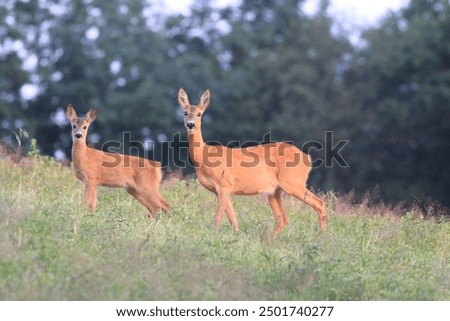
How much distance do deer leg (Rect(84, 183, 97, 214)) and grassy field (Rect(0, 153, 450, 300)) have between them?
18 centimetres

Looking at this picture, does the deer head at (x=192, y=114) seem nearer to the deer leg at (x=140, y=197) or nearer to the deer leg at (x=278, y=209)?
the deer leg at (x=140, y=197)

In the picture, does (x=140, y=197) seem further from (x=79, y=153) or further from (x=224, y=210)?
(x=224, y=210)

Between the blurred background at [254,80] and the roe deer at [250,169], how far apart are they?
19433 mm

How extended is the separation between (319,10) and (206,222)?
34.5 meters

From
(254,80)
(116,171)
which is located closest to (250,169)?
(116,171)

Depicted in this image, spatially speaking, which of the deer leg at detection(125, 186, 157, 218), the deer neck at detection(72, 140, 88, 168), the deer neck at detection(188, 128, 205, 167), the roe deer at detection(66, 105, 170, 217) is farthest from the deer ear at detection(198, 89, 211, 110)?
the deer neck at detection(72, 140, 88, 168)

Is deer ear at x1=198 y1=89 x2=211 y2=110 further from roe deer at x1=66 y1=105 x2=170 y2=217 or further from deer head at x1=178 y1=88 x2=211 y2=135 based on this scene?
roe deer at x1=66 y1=105 x2=170 y2=217

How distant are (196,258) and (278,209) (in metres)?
3.66

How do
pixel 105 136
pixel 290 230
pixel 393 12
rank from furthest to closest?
pixel 393 12 → pixel 105 136 → pixel 290 230

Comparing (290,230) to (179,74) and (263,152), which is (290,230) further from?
(179,74)

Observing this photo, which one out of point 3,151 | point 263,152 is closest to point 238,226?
point 263,152

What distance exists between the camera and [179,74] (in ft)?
137

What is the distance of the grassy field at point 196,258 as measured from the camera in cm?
949

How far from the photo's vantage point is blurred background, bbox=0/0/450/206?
36812mm
